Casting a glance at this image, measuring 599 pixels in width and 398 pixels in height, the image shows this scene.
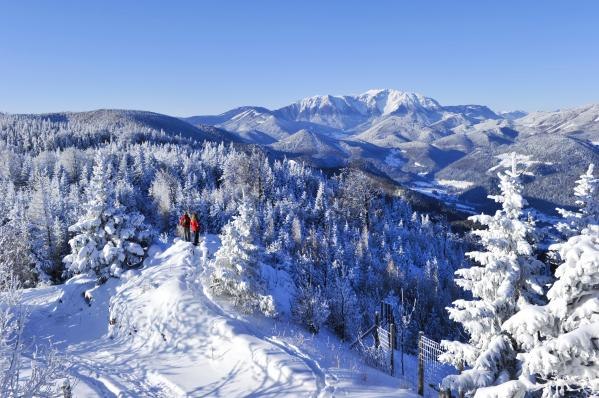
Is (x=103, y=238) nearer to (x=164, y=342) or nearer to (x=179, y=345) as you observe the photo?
(x=164, y=342)

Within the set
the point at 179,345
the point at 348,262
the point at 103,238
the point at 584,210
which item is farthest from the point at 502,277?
the point at 348,262

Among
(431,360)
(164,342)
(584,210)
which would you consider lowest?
(164,342)

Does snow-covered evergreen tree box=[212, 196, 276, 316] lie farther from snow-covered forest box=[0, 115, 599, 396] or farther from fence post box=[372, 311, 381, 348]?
fence post box=[372, 311, 381, 348]

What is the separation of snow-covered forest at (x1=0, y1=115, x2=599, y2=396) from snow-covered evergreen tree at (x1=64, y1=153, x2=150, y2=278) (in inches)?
2.9

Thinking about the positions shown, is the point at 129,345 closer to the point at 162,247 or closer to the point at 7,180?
the point at 162,247

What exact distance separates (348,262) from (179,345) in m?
69.0

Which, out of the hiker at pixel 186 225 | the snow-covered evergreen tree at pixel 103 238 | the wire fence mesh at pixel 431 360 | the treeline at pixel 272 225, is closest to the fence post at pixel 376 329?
the treeline at pixel 272 225

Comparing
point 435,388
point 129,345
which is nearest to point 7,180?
point 129,345

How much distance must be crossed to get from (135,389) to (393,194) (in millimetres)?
144680

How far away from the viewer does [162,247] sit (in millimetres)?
25750

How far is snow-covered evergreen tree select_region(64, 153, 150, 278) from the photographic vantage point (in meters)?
23.5

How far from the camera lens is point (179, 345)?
16234mm

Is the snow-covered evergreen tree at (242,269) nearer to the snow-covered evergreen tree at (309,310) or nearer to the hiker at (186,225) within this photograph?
the snow-covered evergreen tree at (309,310)

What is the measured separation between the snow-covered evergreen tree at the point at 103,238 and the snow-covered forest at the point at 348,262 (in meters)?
0.07
